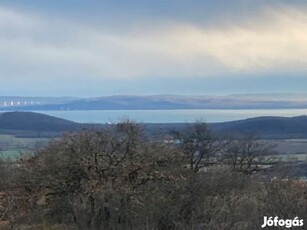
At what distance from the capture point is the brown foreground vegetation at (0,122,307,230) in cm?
1467

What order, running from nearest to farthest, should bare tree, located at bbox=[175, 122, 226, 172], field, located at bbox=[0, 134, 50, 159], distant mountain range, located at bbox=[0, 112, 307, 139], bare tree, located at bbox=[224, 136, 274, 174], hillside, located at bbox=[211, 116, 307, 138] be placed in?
field, located at bbox=[0, 134, 50, 159], bare tree, located at bbox=[175, 122, 226, 172], bare tree, located at bbox=[224, 136, 274, 174], distant mountain range, located at bbox=[0, 112, 307, 139], hillside, located at bbox=[211, 116, 307, 138]

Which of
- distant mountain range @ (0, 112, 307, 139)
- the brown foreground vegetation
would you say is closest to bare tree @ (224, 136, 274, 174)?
distant mountain range @ (0, 112, 307, 139)

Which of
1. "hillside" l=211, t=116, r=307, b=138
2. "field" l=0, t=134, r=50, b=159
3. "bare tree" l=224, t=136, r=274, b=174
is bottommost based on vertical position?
"bare tree" l=224, t=136, r=274, b=174

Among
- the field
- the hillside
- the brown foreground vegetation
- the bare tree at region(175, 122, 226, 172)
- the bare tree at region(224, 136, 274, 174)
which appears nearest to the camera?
the brown foreground vegetation

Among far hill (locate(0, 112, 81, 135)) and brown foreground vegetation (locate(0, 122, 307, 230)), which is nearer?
brown foreground vegetation (locate(0, 122, 307, 230))

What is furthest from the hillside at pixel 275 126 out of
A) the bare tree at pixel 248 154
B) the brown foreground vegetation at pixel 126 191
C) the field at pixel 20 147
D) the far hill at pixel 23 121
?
the brown foreground vegetation at pixel 126 191

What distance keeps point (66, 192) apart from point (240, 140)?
108 feet

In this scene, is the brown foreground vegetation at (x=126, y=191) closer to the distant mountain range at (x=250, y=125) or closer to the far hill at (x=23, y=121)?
the distant mountain range at (x=250, y=125)

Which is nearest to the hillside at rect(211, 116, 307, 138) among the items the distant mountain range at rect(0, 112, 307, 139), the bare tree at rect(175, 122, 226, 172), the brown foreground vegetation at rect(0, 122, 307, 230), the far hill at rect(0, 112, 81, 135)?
the distant mountain range at rect(0, 112, 307, 139)

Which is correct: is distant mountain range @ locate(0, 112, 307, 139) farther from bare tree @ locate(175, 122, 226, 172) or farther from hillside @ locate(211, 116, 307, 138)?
bare tree @ locate(175, 122, 226, 172)

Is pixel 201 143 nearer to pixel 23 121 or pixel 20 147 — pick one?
pixel 20 147

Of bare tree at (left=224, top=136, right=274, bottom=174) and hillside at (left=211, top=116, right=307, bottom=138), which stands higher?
hillside at (left=211, top=116, right=307, bottom=138)

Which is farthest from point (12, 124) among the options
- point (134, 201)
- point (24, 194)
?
point (134, 201)

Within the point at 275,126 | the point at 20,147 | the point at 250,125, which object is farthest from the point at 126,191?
the point at 275,126
